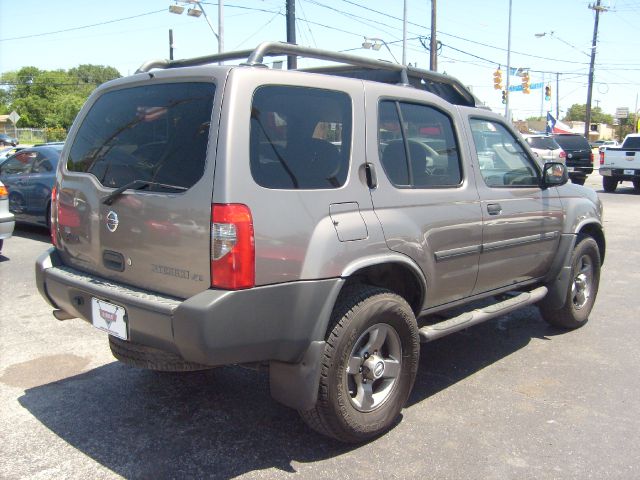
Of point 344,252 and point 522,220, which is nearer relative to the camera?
point 344,252

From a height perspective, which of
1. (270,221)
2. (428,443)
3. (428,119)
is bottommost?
(428,443)

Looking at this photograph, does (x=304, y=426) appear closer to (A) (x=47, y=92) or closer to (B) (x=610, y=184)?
(B) (x=610, y=184)

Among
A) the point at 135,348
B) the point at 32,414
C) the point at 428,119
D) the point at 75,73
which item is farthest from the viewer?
the point at 75,73

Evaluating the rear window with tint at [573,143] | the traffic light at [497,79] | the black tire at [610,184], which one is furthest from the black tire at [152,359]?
the traffic light at [497,79]

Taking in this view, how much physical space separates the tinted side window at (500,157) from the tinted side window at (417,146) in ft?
1.13

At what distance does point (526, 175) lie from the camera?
4.69 metres

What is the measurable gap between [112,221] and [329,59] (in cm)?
157

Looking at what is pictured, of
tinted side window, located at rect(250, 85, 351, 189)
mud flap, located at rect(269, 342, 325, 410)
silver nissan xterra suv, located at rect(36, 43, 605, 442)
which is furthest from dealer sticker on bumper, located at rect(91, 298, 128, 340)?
tinted side window, located at rect(250, 85, 351, 189)

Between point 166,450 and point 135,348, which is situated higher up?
point 135,348

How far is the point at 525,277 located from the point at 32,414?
3.62m

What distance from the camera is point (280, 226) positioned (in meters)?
2.82

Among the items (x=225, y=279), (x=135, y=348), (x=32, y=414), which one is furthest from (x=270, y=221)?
(x=32, y=414)

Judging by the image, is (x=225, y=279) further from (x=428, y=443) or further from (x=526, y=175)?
(x=526, y=175)

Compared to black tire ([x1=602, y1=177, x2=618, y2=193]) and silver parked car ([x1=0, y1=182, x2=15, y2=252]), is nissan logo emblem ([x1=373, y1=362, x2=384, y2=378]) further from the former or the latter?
black tire ([x1=602, y1=177, x2=618, y2=193])
